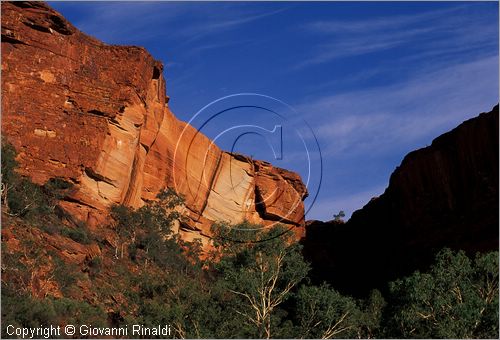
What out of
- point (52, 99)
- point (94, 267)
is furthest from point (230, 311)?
point (52, 99)

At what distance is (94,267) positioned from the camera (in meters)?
42.1

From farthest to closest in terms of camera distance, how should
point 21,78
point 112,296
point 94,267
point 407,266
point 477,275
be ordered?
point 407,266
point 21,78
point 94,267
point 112,296
point 477,275

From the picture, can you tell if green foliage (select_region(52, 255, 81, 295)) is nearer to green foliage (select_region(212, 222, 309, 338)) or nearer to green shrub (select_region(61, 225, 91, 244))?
green shrub (select_region(61, 225, 91, 244))

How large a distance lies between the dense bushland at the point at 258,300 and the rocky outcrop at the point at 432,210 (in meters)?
11.1

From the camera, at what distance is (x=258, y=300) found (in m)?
31.5

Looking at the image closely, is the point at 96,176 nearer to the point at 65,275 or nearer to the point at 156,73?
the point at 156,73

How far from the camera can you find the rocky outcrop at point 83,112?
49062 millimetres

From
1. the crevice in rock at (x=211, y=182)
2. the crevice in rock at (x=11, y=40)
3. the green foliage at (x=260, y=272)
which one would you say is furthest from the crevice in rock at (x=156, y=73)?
the green foliage at (x=260, y=272)

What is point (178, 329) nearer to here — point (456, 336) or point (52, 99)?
point (456, 336)

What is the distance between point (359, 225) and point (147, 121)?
21.0 m

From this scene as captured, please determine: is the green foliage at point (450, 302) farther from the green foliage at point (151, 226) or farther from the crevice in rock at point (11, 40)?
the crevice in rock at point (11, 40)

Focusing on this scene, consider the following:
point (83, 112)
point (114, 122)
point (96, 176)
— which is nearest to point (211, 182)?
point (114, 122)

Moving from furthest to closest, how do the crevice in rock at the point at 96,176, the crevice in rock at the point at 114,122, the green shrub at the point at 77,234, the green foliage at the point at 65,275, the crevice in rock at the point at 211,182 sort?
the crevice in rock at the point at 211,182
the crevice in rock at the point at 114,122
the crevice in rock at the point at 96,176
the green shrub at the point at 77,234
the green foliage at the point at 65,275

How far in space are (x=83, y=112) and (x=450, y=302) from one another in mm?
27673
